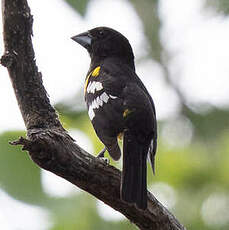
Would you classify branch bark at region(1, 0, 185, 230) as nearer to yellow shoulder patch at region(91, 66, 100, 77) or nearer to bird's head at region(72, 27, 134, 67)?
yellow shoulder patch at region(91, 66, 100, 77)

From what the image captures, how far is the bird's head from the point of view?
16.1 ft

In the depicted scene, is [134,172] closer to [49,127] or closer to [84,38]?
[49,127]

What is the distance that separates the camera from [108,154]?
4035 millimetres

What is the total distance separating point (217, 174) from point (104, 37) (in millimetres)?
1344

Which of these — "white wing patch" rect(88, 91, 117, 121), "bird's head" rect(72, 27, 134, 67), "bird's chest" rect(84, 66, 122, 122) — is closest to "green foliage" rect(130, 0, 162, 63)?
"bird's head" rect(72, 27, 134, 67)

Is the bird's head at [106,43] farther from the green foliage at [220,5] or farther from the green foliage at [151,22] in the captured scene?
the green foliage at [220,5]


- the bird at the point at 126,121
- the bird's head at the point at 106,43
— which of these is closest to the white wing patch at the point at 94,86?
the bird at the point at 126,121

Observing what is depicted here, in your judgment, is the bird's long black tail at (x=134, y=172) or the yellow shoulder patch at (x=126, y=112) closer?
the bird's long black tail at (x=134, y=172)

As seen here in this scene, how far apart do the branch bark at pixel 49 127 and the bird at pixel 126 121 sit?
92 mm

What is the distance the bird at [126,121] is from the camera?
372 cm

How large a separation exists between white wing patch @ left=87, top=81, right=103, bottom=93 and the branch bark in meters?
0.65

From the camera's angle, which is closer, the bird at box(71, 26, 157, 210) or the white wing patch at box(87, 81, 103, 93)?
the bird at box(71, 26, 157, 210)

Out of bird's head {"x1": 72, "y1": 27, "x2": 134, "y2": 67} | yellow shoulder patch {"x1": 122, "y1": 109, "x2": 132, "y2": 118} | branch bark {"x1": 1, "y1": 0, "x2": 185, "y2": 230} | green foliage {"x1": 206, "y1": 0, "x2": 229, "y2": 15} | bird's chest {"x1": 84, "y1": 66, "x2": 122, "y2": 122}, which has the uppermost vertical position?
green foliage {"x1": 206, "y1": 0, "x2": 229, "y2": 15}

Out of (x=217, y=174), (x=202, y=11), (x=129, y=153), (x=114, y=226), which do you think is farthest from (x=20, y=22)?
(x=202, y=11)
